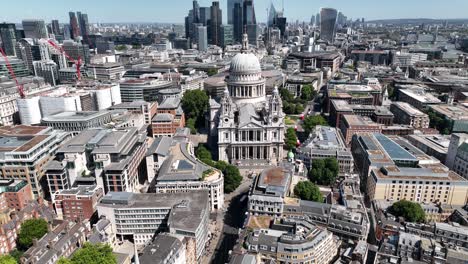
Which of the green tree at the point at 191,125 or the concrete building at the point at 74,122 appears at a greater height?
the concrete building at the point at 74,122

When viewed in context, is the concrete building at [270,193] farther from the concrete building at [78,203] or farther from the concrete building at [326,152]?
the concrete building at [78,203]

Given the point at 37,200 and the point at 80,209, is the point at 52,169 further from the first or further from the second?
the point at 80,209

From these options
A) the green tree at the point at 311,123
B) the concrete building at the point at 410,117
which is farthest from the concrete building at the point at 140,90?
the concrete building at the point at 410,117

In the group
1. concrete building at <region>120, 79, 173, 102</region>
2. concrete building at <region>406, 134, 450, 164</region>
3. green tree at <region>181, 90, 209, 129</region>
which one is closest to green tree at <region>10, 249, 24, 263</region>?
green tree at <region>181, 90, 209, 129</region>

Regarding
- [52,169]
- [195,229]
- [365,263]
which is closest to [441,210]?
[365,263]

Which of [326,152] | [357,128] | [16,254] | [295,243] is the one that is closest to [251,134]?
[326,152]

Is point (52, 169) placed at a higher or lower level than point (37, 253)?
higher
